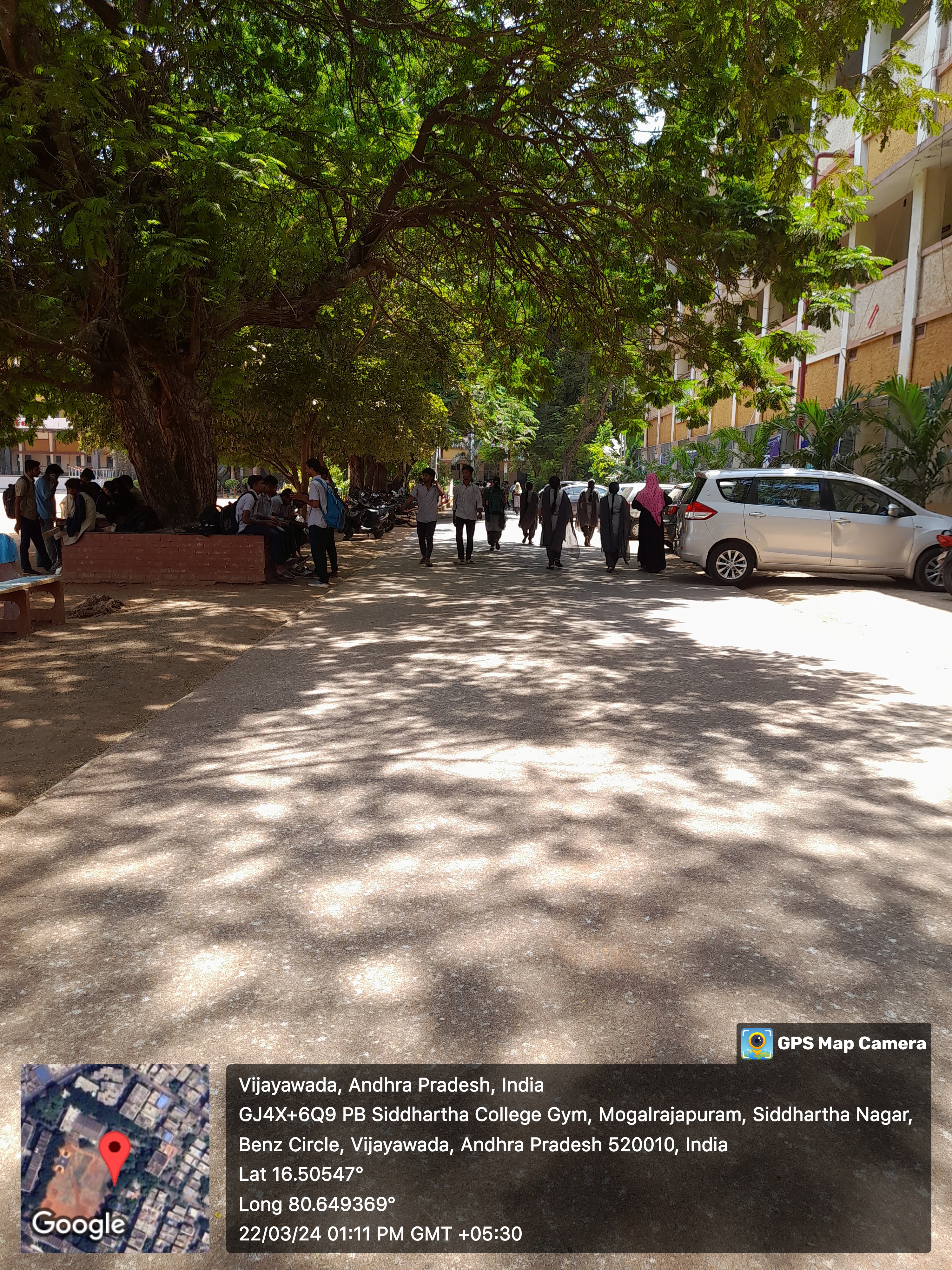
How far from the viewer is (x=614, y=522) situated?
19.0 m

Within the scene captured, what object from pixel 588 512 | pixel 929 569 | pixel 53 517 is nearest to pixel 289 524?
pixel 53 517

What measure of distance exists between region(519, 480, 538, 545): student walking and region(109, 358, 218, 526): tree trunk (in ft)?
41.9

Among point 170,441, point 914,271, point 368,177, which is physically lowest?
point 170,441

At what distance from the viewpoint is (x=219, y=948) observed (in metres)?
3.48

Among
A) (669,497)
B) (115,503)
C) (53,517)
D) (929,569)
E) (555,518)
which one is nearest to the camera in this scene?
(929,569)

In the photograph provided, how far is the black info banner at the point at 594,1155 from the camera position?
2.27m

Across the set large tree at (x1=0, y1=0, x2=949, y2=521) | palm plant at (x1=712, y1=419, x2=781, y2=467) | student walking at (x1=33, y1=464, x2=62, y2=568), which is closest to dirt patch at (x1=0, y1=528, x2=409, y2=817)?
Result: student walking at (x1=33, y1=464, x2=62, y2=568)

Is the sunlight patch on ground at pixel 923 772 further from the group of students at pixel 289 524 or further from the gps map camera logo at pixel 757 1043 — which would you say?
the group of students at pixel 289 524

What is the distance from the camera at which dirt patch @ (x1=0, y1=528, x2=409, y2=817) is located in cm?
621

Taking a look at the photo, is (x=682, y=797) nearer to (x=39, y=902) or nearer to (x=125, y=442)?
(x=39, y=902)

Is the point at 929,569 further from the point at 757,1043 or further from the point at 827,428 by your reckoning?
the point at 757,1043

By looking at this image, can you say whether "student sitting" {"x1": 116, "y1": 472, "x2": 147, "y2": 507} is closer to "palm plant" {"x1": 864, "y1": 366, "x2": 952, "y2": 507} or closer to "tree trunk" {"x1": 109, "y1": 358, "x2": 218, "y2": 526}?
"tree trunk" {"x1": 109, "y1": 358, "x2": 218, "y2": 526}

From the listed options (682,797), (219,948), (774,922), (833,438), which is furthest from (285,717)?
(833,438)

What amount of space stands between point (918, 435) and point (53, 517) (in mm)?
15140
